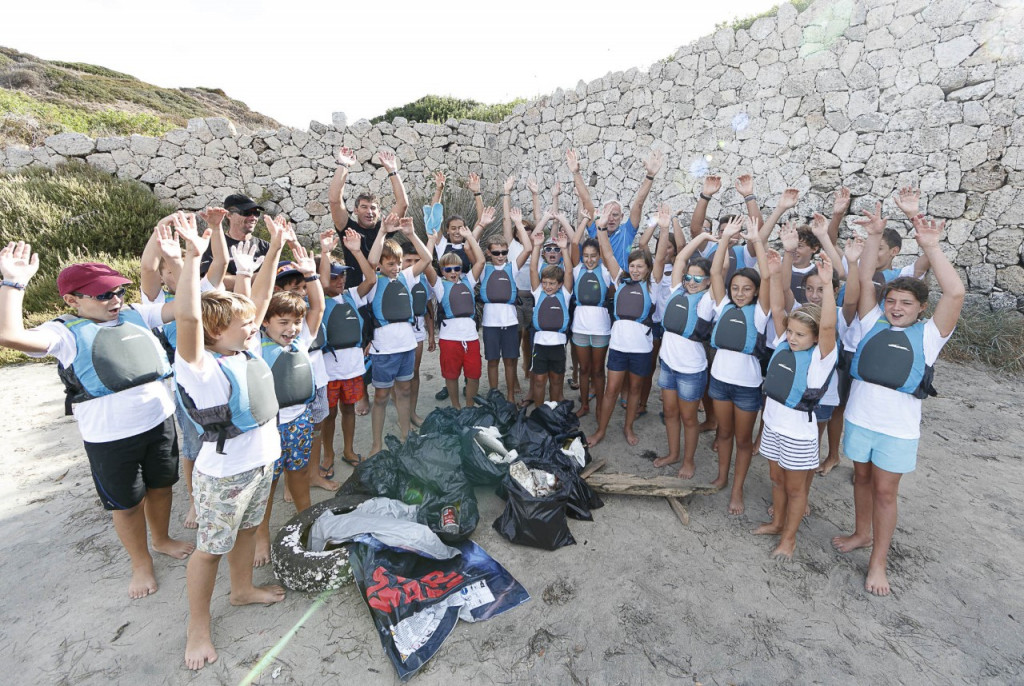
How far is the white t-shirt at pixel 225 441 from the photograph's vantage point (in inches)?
80.9

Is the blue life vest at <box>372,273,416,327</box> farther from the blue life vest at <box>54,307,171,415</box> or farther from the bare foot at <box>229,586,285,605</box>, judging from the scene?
the bare foot at <box>229,586,285,605</box>

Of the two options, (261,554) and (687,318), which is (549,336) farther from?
(261,554)

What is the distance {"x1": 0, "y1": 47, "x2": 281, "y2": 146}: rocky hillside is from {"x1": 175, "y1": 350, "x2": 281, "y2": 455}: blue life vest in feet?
44.3

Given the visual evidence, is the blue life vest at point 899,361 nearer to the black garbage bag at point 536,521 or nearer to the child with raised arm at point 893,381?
the child with raised arm at point 893,381

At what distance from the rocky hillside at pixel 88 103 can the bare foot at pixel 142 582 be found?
12997 mm

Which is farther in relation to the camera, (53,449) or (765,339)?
(53,449)

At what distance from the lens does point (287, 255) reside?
9.54 metres

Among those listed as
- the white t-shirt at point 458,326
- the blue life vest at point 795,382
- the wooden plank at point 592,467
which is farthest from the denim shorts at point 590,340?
the blue life vest at point 795,382

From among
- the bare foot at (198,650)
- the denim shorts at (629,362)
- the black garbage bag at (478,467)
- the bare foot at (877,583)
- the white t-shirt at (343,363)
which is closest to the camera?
the bare foot at (198,650)

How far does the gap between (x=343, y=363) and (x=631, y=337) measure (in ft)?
8.21

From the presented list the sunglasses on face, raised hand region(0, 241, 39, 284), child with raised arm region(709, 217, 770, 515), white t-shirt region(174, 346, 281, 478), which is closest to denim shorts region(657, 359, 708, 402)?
child with raised arm region(709, 217, 770, 515)

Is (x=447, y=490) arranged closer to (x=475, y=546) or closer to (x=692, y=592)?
(x=475, y=546)

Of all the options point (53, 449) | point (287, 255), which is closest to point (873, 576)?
point (53, 449)

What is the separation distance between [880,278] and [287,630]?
15.2 feet
